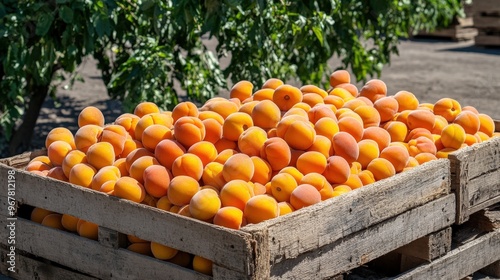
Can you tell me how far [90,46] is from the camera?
4340mm

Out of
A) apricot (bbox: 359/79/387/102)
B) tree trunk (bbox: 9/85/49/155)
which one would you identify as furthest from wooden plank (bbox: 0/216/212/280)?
tree trunk (bbox: 9/85/49/155)

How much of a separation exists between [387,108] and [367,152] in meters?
0.39

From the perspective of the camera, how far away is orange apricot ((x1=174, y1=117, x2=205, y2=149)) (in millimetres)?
2828

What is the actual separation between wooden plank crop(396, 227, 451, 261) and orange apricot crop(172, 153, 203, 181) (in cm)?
86

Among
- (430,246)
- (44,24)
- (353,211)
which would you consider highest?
(44,24)

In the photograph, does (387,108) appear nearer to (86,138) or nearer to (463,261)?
(463,261)

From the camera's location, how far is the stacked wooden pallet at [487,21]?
11.0 metres

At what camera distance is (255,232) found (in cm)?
229

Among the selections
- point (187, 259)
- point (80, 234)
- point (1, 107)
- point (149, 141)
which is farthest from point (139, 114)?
point (1, 107)

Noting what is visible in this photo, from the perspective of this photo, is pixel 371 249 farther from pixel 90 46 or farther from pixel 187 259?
pixel 90 46

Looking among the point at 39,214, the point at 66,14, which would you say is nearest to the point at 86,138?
the point at 39,214

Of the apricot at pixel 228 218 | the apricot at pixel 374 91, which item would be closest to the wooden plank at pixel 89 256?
the apricot at pixel 228 218

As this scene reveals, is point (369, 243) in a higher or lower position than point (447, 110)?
lower

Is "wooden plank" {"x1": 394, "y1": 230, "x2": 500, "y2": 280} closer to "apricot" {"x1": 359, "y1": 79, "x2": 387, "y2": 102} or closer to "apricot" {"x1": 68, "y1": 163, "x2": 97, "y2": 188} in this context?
"apricot" {"x1": 359, "y1": 79, "x2": 387, "y2": 102}
